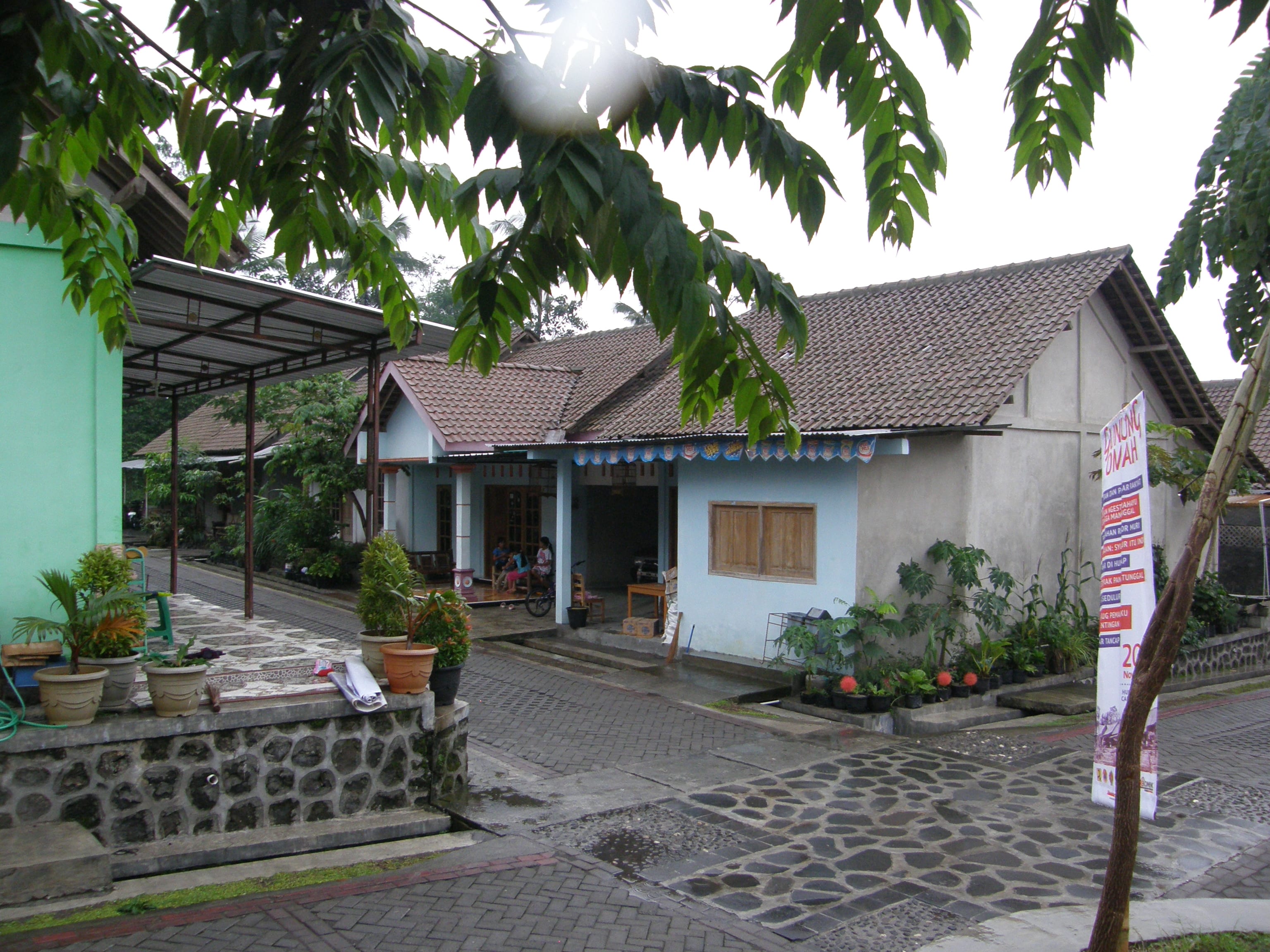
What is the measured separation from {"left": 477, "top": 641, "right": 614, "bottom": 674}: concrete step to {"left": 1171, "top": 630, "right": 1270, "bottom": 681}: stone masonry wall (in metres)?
8.79

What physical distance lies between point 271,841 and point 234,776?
1.70ft

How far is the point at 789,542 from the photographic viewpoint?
13.0 meters

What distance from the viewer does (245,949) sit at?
5078 millimetres

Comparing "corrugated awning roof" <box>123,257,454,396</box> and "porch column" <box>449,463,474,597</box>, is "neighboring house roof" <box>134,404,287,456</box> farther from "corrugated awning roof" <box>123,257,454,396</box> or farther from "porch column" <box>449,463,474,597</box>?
"corrugated awning roof" <box>123,257,454,396</box>

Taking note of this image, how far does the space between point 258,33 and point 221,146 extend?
0.53 meters

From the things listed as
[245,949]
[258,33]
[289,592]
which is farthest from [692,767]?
[289,592]

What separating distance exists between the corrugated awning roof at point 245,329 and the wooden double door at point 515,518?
8.01 meters

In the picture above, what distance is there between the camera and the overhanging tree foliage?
271cm

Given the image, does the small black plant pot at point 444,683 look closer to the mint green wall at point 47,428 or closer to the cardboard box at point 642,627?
the mint green wall at point 47,428

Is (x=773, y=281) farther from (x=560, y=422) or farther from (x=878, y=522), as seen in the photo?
(x=560, y=422)

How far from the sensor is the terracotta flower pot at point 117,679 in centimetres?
640

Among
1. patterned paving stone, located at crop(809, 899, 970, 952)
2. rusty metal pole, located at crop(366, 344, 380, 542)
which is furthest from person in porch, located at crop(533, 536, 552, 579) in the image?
patterned paving stone, located at crop(809, 899, 970, 952)

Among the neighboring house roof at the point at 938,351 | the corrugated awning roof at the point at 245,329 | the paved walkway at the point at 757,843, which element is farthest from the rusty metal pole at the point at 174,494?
the neighboring house roof at the point at 938,351

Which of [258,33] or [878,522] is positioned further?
[878,522]
